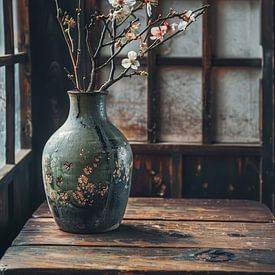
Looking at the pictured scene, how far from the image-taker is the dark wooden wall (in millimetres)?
2703

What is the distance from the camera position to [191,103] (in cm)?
275

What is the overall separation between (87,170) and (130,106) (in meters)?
0.78

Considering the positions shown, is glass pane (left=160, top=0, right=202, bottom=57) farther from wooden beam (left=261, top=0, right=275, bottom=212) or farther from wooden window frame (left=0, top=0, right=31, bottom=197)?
wooden window frame (left=0, top=0, right=31, bottom=197)

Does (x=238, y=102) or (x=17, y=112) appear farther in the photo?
(x=238, y=102)

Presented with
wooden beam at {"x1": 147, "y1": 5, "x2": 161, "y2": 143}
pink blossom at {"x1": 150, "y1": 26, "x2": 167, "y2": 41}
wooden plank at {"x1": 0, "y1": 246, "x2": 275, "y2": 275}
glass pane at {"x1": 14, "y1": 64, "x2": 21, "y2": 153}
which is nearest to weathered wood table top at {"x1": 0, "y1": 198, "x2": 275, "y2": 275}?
wooden plank at {"x1": 0, "y1": 246, "x2": 275, "y2": 275}

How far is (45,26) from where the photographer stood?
270 cm

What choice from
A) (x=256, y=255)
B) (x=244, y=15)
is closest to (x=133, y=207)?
(x=256, y=255)

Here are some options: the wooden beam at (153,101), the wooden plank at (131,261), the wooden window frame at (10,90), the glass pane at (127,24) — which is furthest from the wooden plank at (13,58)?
the wooden plank at (131,261)

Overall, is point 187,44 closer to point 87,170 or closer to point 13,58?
point 13,58

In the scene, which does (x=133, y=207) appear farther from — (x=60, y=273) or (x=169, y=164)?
(x=60, y=273)

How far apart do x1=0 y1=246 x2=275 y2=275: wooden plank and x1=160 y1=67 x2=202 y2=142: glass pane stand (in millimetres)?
897

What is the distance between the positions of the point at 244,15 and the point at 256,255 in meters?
1.10

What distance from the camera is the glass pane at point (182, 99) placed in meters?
2.75

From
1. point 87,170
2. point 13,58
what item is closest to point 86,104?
point 87,170
